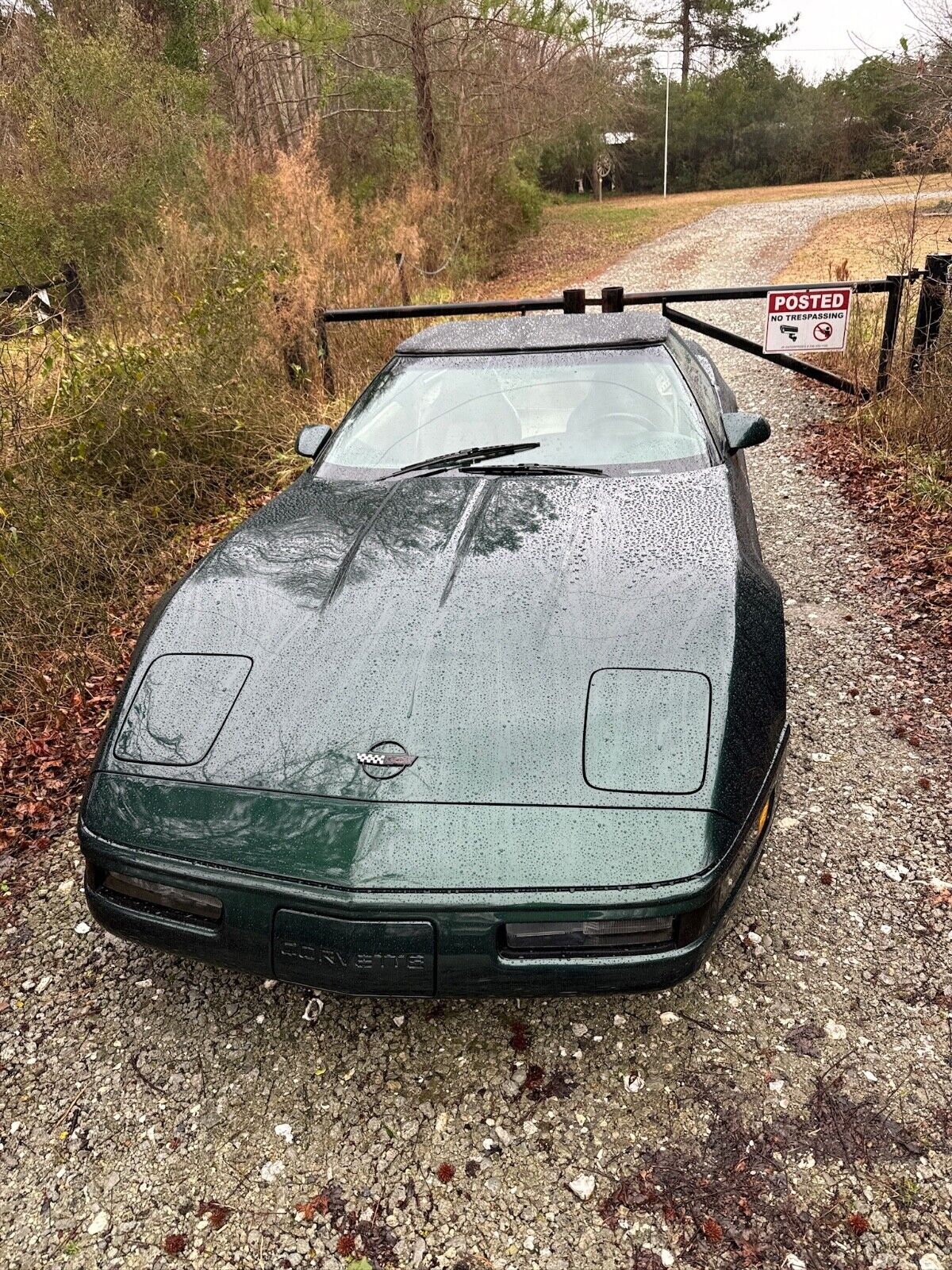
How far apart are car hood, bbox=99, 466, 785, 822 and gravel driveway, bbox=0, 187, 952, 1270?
2.30ft

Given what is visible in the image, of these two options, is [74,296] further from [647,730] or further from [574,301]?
[647,730]

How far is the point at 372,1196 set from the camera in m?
1.76

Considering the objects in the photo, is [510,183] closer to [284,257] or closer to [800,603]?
[284,257]

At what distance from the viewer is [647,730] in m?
1.89

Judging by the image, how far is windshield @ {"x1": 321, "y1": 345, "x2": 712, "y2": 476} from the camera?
304cm

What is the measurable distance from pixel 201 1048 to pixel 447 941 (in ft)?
3.09

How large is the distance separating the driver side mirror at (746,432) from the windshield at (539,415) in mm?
173

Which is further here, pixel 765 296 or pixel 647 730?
pixel 765 296

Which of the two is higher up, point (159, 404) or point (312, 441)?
point (312, 441)

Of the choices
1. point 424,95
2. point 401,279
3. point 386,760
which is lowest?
point 386,760

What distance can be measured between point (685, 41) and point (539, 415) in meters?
48.9

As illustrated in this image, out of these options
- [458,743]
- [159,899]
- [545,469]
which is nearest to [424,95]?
[545,469]

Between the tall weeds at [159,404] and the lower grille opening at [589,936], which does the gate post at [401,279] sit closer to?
the tall weeds at [159,404]

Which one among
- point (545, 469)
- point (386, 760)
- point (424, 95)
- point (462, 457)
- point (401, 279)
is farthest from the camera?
point (424, 95)
